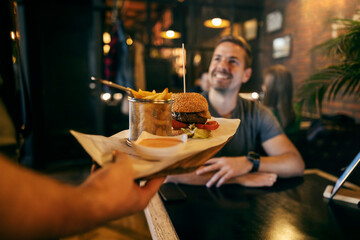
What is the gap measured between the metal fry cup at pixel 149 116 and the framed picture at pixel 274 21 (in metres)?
5.79

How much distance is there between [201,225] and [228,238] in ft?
0.51

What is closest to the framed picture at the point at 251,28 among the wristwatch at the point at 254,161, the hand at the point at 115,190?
the wristwatch at the point at 254,161

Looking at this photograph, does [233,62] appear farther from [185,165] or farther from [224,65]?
[185,165]

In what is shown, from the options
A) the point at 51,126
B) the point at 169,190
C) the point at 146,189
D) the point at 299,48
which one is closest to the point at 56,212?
the point at 146,189

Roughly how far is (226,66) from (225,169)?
923 millimetres

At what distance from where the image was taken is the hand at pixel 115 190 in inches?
25.9

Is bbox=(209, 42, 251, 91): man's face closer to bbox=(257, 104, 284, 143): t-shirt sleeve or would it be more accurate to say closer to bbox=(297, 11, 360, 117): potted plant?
bbox=(257, 104, 284, 143): t-shirt sleeve

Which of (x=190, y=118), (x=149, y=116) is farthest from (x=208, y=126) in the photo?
(x=149, y=116)

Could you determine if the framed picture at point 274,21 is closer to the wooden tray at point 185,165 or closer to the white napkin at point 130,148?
the white napkin at point 130,148

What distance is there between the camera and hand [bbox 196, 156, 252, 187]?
1.78 m

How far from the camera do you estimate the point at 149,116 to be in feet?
3.37

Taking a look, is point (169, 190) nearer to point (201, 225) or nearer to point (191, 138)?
point (201, 225)

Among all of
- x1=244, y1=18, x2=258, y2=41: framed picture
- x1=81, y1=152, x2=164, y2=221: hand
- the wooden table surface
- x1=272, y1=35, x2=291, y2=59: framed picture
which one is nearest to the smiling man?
the wooden table surface

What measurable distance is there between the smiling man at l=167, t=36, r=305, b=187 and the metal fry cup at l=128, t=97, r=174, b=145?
108 centimetres
